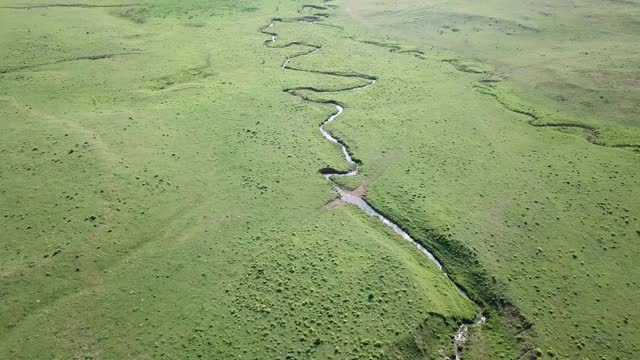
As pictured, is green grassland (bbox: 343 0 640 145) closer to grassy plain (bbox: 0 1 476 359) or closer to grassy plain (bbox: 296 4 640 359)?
grassy plain (bbox: 296 4 640 359)

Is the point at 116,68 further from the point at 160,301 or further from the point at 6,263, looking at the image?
the point at 160,301

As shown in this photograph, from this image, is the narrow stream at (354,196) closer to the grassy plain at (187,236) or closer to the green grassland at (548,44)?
the grassy plain at (187,236)

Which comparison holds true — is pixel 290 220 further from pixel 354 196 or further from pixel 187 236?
pixel 187 236

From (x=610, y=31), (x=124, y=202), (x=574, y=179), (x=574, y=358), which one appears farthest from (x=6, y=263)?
(x=610, y=31)

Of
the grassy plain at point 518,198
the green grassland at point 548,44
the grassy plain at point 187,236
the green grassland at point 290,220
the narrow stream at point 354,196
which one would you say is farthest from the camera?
the green grassland at point 548,44

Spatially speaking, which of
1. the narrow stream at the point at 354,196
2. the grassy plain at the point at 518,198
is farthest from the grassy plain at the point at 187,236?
the grassy plain at the point at 518,198
